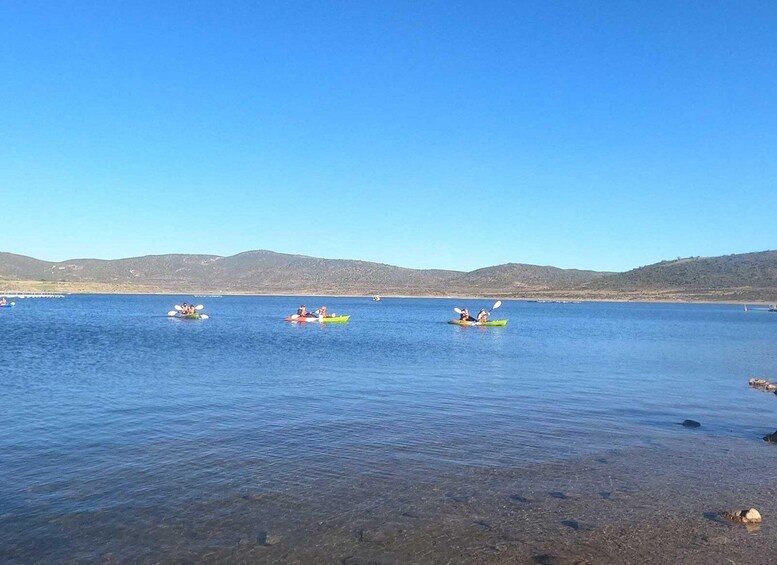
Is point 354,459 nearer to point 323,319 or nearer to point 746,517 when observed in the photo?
point 746,517

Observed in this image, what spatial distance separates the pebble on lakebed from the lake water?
490mm

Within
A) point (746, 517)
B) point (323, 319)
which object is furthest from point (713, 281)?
point (746, 517)

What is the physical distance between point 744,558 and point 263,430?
34.5 ft

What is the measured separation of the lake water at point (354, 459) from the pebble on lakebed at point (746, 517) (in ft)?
1.61

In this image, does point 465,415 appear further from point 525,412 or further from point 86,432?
point 86,432

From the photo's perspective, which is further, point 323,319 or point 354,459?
point 323,319

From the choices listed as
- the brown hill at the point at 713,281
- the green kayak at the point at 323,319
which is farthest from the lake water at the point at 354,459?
the brown hill at the point at 713,281

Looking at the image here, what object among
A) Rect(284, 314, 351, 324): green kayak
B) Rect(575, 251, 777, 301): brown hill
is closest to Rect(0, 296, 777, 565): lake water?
Rect(284, 314, 351, 324): green kayak

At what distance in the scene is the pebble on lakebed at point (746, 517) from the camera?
9.86 metres

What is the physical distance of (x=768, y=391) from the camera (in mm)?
23750

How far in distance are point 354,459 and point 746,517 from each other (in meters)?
7.00

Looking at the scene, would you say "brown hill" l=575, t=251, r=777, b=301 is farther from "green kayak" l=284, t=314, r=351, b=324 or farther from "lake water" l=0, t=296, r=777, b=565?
"lake water" l=0, t=296, r=777, b=565

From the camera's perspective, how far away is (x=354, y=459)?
13141 millimetres

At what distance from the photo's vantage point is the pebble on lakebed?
9861mm
